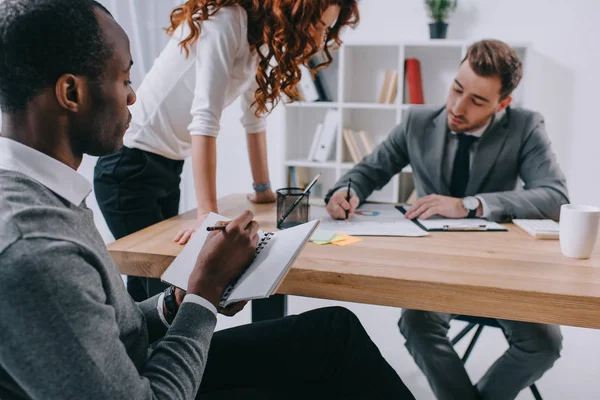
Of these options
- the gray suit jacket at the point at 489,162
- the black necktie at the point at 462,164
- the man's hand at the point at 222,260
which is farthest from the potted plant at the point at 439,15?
the man's hand at the point at 222,260

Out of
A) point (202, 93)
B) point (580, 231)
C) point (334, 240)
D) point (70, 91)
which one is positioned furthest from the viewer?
point (202, 93)

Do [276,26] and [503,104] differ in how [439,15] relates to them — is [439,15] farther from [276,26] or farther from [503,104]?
[276,26]

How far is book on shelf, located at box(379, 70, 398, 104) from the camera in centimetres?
335

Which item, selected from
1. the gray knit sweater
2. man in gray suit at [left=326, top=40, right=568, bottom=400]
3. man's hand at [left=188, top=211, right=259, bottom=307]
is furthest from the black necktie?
the gray knit sweater

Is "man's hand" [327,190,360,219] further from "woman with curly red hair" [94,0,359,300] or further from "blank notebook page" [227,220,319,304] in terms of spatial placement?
"blank notebook page" [227,220,319,304]

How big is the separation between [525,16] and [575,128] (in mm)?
752

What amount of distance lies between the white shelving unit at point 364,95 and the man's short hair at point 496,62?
149 centimetres

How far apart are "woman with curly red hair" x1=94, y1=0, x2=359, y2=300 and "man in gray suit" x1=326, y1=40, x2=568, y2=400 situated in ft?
1.23

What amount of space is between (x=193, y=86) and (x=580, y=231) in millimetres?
1071

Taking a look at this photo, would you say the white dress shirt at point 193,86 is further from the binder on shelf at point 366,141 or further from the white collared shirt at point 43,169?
the binder on shelf at point 366,141

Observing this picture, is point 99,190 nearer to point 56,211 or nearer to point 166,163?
point 166,163

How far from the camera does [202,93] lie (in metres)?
1.37

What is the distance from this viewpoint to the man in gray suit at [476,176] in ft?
4.80

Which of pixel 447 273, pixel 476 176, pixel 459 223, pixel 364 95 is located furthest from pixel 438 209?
pixel 364 95
